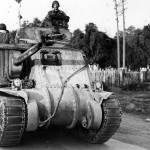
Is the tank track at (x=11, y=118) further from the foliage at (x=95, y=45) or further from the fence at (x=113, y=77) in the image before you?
the foliage at (x=95, y=45)

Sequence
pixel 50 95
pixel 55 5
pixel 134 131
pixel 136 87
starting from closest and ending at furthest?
pixel 50 95, pixel 55 5, pixel 134 131, pixel 136 87

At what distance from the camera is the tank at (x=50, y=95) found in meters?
7.32

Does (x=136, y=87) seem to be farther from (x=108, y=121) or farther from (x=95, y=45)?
(x=108, y=121)

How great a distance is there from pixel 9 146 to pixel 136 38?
120 feet

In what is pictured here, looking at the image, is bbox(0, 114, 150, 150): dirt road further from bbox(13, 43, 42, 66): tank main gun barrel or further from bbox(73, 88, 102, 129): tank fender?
bbox(13, 43, 42, 66): tank main gun barrel

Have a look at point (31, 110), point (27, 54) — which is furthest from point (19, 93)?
point (27, 54)

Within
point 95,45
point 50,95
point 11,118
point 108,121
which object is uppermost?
point 95,45

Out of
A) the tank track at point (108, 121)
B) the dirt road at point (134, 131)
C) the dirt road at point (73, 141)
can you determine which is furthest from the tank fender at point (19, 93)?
the dirt road at point (134, 131)

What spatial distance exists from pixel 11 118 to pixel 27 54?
1.73 m

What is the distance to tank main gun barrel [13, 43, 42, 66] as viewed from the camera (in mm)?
8164

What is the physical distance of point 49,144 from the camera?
836cm

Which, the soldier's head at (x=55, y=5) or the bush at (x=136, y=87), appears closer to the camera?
the soldier's head at (x=55, y=5)

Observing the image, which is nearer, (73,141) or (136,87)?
(73,141)

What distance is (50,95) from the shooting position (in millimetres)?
7719
